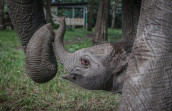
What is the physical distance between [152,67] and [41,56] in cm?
111

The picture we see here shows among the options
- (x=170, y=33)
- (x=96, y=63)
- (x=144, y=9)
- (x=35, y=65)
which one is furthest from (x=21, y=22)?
(x=170, y=33)

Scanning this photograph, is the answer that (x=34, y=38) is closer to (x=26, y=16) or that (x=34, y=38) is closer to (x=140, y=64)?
(x=26, y=16)

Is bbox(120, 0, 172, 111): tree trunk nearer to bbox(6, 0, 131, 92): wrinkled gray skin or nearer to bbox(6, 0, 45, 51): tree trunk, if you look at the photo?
bbox(6, 0, 131, 92): wrinkled gray skin

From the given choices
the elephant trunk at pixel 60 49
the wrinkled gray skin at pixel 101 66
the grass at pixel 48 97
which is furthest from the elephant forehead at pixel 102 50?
the grass at pixel 48 97

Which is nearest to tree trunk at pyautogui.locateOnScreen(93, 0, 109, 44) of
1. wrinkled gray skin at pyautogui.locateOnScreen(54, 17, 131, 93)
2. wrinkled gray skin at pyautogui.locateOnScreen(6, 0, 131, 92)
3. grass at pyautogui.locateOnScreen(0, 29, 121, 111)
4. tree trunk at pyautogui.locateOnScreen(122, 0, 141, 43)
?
tree trunk at pyautogui.locateOnScreen(122, 0, 141, 43)

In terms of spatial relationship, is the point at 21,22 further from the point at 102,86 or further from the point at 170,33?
the point at 170,33

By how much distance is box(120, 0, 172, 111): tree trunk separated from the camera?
168 cm

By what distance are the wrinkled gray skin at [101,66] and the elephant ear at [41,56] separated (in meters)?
0.21

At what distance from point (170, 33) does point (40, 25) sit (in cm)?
142

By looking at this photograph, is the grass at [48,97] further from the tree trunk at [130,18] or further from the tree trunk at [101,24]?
the tree trunk at [101,24]

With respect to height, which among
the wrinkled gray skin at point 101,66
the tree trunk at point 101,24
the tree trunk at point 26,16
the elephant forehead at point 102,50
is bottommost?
the tree trunk at point 101,24

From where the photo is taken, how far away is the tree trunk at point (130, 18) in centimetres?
367

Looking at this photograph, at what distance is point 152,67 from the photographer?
1.69 m

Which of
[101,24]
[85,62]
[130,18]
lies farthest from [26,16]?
[101,24]
